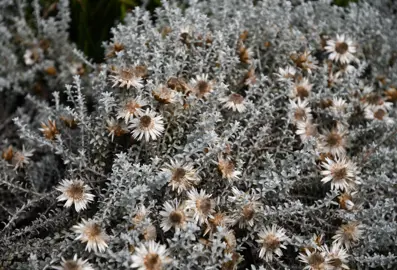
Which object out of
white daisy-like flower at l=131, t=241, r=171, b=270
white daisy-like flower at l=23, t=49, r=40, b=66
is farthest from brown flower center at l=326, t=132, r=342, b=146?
white daisy-like flower at l=23, t=49, r=40, b=66

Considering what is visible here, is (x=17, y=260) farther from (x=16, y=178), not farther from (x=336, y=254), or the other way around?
(x=336, y=254)

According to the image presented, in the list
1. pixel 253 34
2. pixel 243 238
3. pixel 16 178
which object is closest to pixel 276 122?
pixel 253 34

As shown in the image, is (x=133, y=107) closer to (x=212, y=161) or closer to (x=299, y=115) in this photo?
(x=212, y=161)

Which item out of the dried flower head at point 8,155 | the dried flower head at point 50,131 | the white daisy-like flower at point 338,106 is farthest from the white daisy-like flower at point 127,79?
the white daisy-like flower at point 338,106

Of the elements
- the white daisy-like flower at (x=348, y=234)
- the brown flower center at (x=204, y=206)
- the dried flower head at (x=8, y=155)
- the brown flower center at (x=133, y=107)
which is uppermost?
the brown flower center at (x=133, y=107)

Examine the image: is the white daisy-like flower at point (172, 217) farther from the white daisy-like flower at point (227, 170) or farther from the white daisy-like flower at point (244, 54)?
the white daisy-like flower at point (244, 54)

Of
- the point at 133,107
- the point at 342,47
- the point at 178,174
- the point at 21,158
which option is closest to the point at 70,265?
the point at 178,174

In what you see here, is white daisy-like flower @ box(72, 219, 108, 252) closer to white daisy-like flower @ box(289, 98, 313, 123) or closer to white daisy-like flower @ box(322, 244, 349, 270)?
white daisy-like flower @ box(322, 244, 349, 270)
